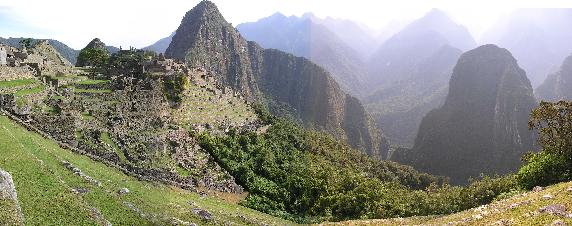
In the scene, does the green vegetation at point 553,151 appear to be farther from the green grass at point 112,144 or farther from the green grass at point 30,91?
the green grass at point 30,91

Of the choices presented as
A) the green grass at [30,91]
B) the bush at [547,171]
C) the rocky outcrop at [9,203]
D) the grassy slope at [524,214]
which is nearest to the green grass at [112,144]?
the green grass at [30,91]

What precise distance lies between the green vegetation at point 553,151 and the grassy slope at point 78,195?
100ft

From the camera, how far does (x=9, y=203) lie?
2480 cm

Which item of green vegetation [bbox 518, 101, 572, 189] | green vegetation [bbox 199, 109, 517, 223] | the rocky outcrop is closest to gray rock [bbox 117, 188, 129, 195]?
the rocky outcrop

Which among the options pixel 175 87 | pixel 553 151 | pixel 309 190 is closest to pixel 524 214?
pixel 553 151

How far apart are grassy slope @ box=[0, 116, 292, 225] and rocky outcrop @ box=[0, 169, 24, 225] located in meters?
0.40

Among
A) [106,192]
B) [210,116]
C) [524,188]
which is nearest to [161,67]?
[210,116]

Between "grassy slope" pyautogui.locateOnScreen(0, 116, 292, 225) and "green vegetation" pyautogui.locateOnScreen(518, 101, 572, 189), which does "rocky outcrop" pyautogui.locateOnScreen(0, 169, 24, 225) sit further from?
"green vegetation" pyautogui.locateOnScreen(518, 101, 572, 189)

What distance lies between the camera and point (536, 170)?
5309 centimetres

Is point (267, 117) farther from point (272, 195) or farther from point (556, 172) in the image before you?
point (556, 172)

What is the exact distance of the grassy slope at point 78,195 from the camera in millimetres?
27250

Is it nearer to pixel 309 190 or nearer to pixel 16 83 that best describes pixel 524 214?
pixel 309 190

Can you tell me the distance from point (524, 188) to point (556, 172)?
3662 mm

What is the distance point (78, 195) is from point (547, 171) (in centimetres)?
4593
